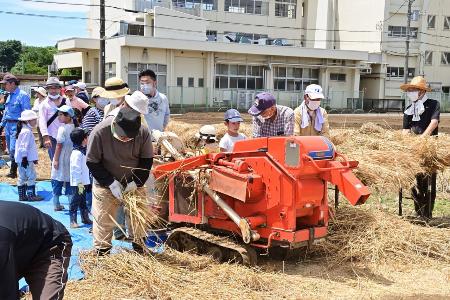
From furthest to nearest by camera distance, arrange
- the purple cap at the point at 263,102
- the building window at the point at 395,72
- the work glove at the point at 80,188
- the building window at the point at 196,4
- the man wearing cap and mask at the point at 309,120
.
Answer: the building window at the point at 395,72 → the building window at the point at 196,4 → the work glove at the point at 80,188 → the man wearing cap and mask at the point at 309,120 → the purple cap at the point at 263,102

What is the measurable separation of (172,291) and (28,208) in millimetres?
1914

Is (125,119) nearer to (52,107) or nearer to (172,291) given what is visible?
(172,291)

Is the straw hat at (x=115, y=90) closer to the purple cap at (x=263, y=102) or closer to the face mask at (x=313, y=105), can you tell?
the purple cap at (x=263, y=102)

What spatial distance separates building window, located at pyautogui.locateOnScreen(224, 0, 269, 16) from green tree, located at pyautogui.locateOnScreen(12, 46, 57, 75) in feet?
107

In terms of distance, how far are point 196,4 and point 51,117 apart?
3815 centimetres

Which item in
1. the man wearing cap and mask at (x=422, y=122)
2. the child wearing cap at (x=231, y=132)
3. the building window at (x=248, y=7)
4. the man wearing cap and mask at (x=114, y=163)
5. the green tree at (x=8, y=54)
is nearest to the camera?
the man wearing cap and mask at (x=114, y=163)

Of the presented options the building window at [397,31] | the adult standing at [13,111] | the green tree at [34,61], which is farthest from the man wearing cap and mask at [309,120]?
the green tree at [34,61]

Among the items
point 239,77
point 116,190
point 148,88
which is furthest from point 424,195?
point 239,77

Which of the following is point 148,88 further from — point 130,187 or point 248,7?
point 248,7

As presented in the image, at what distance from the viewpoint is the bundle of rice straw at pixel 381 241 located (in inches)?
224

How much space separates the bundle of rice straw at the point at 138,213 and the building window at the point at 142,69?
3139 centimetres

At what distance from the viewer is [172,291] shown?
4.53m

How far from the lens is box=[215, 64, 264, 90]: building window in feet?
134

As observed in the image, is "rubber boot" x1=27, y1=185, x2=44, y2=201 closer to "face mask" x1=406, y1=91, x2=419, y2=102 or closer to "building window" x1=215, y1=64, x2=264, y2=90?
"face mask" x1=406, y1=91, x2=419, y2=102
